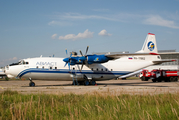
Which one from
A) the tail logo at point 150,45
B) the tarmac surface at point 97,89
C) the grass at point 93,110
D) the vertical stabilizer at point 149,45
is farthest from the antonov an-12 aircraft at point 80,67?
the grass at point 93,110

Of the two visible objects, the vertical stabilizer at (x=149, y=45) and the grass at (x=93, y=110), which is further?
the vertical stabilizer at (x=149, y=45)

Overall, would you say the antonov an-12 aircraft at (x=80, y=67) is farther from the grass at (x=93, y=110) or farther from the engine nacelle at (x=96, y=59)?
the grass at (x=93, y=110)

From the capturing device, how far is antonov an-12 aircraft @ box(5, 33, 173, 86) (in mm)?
24320

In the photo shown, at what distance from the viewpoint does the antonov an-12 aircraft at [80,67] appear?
957 inches

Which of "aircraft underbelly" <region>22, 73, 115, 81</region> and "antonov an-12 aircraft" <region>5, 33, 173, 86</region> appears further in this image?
"aircraft underbelly" <region>22, 73, 115, 81</region>

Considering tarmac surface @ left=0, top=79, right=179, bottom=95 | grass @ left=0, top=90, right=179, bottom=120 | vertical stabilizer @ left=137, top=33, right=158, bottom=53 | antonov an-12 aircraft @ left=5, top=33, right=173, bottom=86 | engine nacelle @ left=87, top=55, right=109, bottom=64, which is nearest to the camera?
grass @ left=0, top=90, right=179, bottom=120

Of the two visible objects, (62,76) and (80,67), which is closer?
(62,76)

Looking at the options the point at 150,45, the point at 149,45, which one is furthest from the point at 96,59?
the point at 150,45

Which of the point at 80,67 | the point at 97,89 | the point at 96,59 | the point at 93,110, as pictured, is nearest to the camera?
the point at 93,110

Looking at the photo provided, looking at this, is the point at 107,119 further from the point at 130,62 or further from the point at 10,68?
the point at 130,62

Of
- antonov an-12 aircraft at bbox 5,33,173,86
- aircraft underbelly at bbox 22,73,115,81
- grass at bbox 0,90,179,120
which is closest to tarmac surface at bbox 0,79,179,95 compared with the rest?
aircraft underbelly at bbox 22,73,115,81

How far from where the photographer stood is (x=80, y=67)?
27141mm

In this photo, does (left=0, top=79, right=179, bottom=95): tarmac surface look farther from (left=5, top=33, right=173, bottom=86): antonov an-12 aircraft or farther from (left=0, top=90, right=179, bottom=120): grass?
(left=0, top=90, right=179, bottom=120): grass

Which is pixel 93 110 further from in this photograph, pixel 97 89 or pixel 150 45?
pixel 150 45
